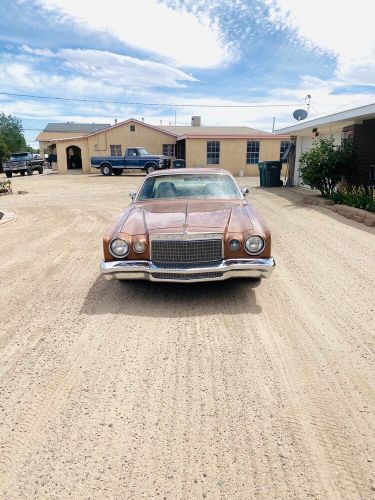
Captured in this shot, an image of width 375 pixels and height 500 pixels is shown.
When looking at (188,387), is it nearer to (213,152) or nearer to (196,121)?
(213,152)

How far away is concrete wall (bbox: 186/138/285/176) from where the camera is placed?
1096 inches

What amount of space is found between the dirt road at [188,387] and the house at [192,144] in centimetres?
2399

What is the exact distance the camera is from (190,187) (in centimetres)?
544

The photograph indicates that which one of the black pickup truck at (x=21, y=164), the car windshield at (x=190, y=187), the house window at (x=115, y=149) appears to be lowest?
the car windshield at (x=190, y=187)

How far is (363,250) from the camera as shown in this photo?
656cm

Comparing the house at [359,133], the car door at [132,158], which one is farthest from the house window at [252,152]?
the house at [359,133]

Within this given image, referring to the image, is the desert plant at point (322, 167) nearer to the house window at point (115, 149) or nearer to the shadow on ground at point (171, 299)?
the shadow on ground at point (171, 299)

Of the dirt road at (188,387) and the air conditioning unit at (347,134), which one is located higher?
the air conditioning unit at (347,134)

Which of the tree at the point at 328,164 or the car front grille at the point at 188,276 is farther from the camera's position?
the tree at the point at 328,164

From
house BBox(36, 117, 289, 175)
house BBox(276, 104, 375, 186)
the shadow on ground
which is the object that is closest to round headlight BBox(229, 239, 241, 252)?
the shadow on ground

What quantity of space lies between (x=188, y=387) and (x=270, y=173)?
17196 millimetres

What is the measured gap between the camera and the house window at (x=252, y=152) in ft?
93.0

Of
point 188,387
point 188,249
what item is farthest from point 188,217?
point 188,387

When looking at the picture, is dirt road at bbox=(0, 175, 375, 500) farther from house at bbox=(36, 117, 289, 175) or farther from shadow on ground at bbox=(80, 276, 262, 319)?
house at bbox=(36, 117, 289, 175)
